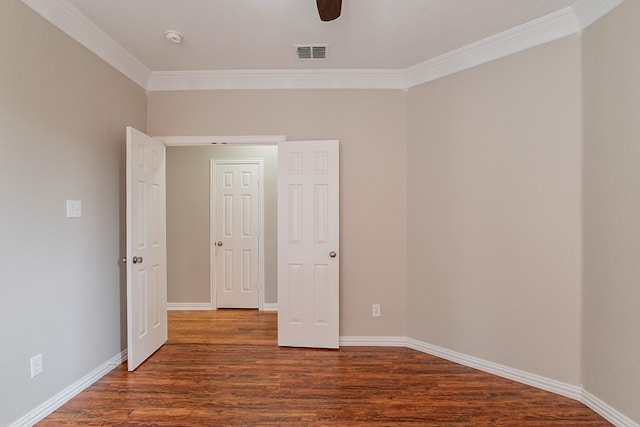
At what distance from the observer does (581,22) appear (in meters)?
2.23

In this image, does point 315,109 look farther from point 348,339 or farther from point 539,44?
point 348,339

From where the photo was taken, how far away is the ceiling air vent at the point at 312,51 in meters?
2.71

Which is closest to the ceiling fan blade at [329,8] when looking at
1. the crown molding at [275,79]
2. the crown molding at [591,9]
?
the crown molding at [275,79]

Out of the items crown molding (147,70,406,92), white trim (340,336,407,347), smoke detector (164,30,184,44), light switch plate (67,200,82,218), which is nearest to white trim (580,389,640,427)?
white trim (340,336,407,347)

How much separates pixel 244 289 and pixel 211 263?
59cm

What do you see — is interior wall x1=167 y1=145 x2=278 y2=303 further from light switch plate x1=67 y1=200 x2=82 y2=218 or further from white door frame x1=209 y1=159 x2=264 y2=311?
light switch plate x1=67 y1=200 x2=82 y2=218

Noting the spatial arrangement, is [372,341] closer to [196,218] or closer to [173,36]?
[196,218]

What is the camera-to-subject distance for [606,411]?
2.04 meters

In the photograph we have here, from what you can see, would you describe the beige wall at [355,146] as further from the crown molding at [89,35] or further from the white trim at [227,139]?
the crown molding at [89,35]

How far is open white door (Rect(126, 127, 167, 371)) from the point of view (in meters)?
2.64

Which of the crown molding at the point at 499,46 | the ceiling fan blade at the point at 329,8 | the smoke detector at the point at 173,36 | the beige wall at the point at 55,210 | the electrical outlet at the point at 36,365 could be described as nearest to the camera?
the ceiling fan blade at the point at 329,8

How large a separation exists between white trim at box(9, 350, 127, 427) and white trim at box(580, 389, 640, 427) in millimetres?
3576

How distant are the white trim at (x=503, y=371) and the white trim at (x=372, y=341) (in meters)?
0.11

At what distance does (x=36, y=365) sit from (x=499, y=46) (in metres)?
4.01
